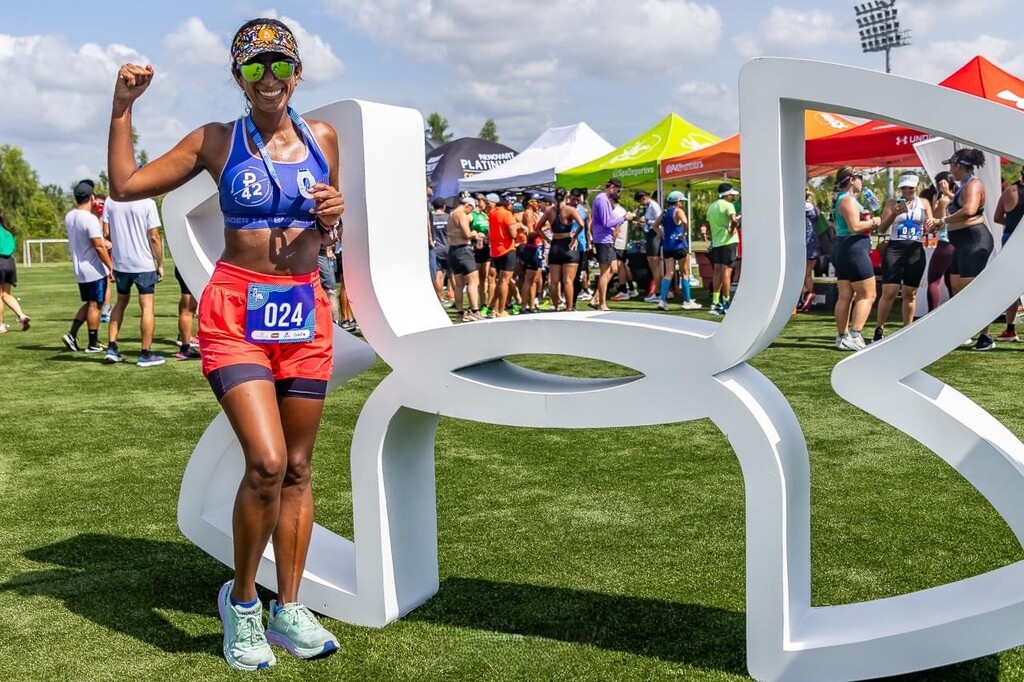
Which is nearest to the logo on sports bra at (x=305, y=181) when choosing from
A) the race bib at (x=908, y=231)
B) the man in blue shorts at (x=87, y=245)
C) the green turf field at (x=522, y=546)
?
the green turf field at (x=522, y=546)

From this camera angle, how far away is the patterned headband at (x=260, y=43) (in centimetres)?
318

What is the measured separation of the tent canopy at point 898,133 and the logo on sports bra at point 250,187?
11.2m

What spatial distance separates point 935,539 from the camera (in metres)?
4.48

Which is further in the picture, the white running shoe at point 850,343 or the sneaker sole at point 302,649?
the white running shoe at point 850,343

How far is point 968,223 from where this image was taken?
9633 millimetres

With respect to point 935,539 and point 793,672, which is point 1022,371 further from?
point 793,672

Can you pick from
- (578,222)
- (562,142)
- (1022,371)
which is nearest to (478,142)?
(562,142)

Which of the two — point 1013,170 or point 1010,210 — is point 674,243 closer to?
point 1010,210

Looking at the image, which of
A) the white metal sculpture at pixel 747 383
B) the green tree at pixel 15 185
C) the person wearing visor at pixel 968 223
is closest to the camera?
the white metal sculpture at pixel 747 383

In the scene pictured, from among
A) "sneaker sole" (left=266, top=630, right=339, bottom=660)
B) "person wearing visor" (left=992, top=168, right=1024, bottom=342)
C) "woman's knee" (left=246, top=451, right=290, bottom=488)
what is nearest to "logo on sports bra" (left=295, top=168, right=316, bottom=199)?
"woman's knee" (left=246, top=451, right=290, bottom=488)

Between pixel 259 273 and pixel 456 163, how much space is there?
79.9ft

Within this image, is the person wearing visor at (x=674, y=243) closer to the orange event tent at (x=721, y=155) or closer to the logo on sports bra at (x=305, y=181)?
the orange event tent at (x=721, y=155)

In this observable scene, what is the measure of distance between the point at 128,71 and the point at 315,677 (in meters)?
2.00

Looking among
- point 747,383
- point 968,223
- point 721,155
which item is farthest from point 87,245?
point 721,155
